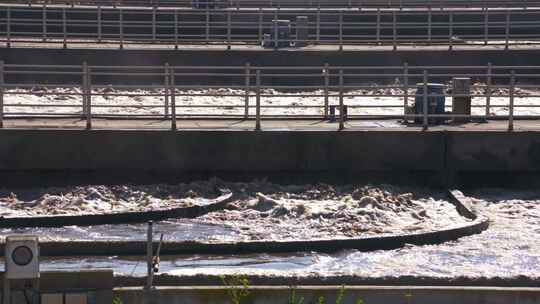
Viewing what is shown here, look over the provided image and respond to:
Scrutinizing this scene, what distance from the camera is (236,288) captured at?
1490cm

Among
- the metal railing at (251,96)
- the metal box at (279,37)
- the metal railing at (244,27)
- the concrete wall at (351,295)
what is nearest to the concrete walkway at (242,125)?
the metal railing at (251,96)

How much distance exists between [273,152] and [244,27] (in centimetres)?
1783

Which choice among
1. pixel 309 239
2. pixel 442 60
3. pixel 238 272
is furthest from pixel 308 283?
pixel 442 60

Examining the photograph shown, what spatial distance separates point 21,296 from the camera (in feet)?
44.9

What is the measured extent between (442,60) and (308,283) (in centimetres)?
2288

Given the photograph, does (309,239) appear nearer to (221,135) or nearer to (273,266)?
(273,266)

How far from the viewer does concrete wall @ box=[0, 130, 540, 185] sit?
81.0 feet

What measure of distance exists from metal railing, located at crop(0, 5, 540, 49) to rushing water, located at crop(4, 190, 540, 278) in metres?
19.0

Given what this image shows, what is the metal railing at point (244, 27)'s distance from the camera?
4172cm

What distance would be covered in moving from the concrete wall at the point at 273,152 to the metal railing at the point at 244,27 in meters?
15.1

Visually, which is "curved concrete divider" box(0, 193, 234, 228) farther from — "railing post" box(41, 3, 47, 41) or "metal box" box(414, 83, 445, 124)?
"railing post" box(41, 3, 47, 41)

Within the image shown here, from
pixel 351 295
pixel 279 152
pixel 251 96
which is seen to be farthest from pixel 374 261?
pixel 251 96

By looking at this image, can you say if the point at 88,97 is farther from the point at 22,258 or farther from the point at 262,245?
the point at 22,258

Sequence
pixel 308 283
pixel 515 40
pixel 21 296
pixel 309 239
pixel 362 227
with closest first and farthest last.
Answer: pixel 21 296, pixel 308 283, pixel 309 239, pixel 362 227, pixel 515 40
